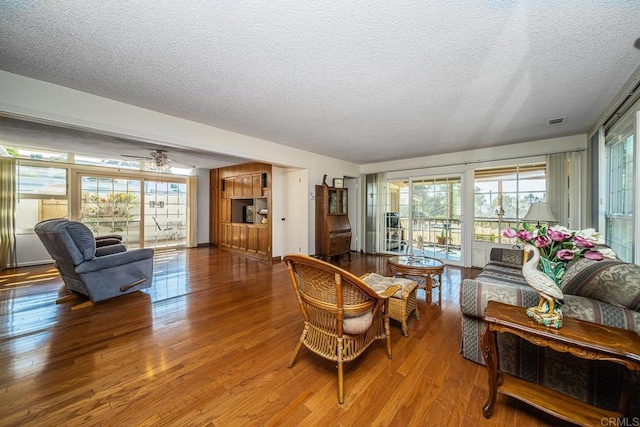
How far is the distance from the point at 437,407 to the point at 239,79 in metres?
3.06

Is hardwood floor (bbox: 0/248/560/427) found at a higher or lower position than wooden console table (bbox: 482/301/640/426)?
lower

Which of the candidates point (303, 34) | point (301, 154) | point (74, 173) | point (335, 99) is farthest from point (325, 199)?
point (74, 173)

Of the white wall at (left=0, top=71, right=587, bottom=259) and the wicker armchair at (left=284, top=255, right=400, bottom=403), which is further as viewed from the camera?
the white wall at (left=0, top=71, right=587, bottom=259)

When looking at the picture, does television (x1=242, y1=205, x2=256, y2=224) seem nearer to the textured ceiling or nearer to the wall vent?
the textured ceiling

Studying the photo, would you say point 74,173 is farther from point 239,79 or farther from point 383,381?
point 383,381

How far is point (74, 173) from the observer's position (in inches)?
206

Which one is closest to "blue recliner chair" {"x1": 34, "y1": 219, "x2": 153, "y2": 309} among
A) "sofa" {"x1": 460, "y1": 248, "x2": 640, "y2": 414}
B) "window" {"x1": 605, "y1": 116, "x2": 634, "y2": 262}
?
"sofa" {"x1": 460, "y1": 248, "x2": 640, "y2": 414}

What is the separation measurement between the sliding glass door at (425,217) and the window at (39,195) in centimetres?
761

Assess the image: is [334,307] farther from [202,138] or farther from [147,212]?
[147,212]

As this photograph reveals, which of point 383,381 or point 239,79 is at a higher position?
point 239,79

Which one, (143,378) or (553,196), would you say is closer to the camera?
(143,378)

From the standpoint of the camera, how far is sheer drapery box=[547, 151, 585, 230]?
12.7 feet

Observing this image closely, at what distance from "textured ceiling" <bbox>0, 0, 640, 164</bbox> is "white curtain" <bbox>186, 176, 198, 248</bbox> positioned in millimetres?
4206

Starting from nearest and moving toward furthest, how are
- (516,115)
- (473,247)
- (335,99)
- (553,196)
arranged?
(335,99)
(516,115)
(553,196)
(473,247)
